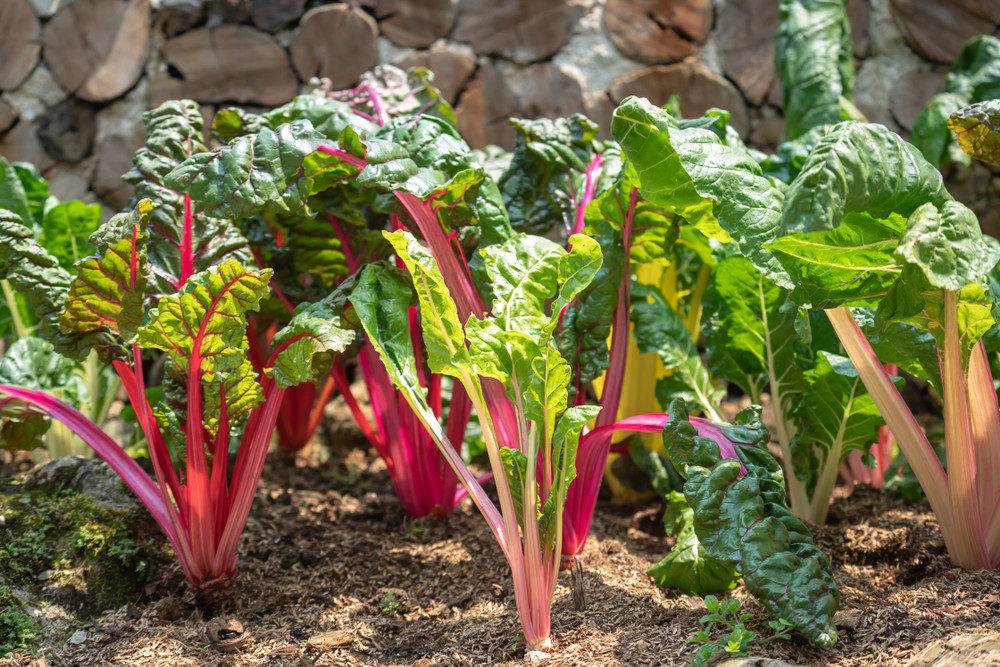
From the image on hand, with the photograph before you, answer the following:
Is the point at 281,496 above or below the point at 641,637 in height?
above

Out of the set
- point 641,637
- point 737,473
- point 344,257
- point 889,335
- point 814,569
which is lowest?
point 641,637

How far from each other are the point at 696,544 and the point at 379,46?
7.29 ft

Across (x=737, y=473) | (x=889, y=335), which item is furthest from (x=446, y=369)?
(x=889, y=335)

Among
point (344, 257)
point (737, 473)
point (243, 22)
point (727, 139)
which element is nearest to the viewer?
point (737, 473)

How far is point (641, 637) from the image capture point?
4.64 ft

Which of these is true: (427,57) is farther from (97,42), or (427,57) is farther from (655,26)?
(97,42)

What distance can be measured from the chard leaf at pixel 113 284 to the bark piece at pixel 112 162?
1456mm

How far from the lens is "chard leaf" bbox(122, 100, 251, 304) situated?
173 cm

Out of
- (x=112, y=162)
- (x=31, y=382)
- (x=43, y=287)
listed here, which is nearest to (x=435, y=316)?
(x=43, y=287)

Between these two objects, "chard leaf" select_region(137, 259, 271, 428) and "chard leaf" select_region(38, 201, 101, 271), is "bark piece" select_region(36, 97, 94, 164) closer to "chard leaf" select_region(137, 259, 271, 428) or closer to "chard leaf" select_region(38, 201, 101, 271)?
"chard leaf" select_region(38, 201, 101, 271)

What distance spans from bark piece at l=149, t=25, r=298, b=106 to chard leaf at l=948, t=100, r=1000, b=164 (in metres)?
2.27

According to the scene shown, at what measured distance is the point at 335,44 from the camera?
2.84 meters

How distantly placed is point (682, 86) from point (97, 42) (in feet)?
7.37

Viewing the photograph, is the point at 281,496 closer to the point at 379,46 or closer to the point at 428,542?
the point at 428,542
